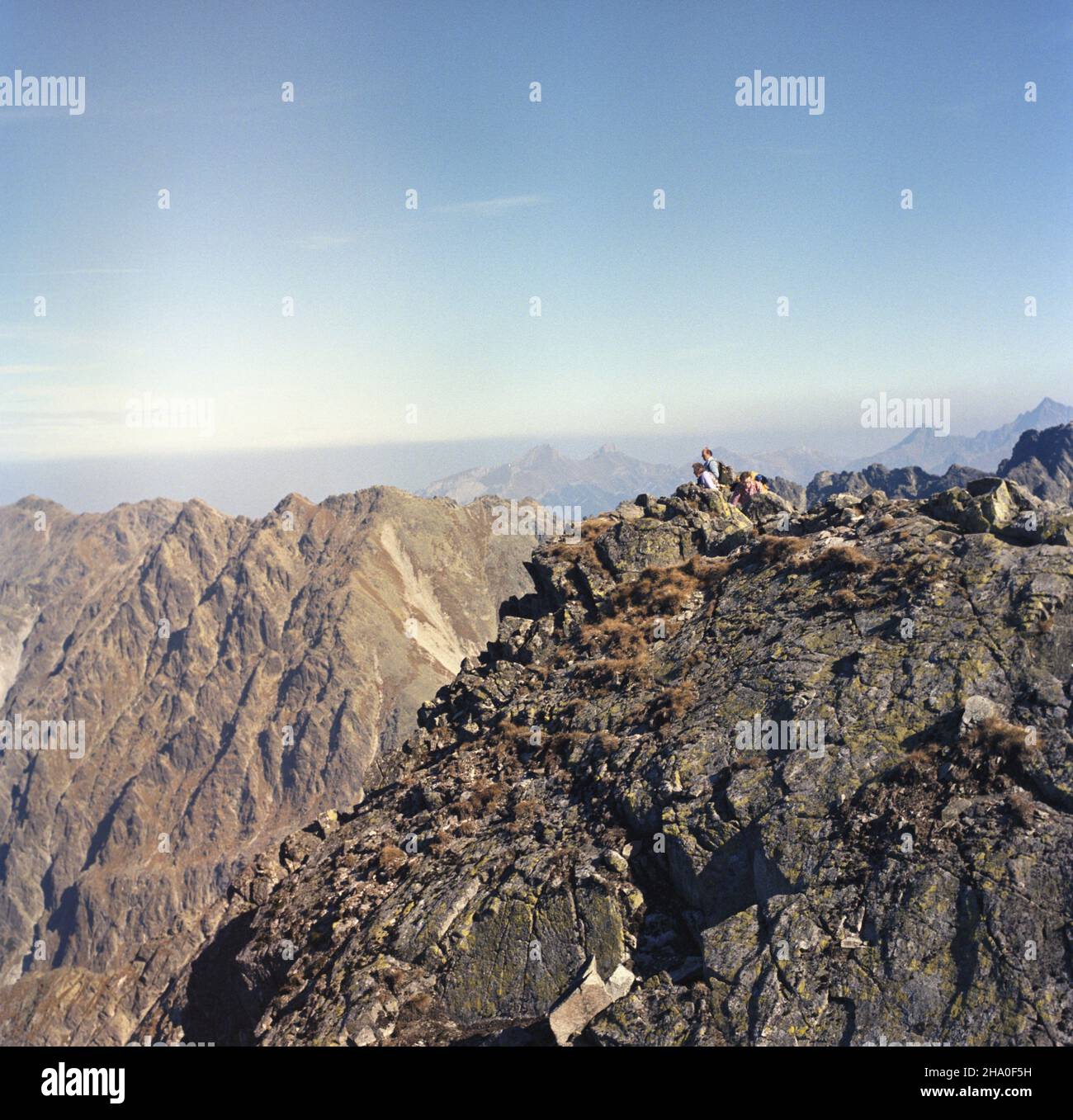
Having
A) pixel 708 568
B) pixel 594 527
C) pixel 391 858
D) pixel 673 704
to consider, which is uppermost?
pixel 594 527

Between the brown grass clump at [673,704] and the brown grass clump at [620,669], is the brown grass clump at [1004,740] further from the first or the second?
the brown grass clump at [620,669]

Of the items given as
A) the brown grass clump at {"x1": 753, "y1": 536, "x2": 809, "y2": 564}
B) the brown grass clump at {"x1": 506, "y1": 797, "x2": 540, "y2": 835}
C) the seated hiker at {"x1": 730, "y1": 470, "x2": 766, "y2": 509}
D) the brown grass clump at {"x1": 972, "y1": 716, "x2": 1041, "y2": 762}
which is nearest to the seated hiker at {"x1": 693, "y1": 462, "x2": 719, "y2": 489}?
the seated hiker at {"x1": 730, "y1": 470, "x2": 766, "y2": 509}

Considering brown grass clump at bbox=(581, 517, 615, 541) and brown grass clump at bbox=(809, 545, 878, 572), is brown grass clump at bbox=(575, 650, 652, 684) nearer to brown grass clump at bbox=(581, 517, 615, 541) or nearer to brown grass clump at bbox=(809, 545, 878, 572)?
brown grass clump at bbox=(809, 545, 878, 572)

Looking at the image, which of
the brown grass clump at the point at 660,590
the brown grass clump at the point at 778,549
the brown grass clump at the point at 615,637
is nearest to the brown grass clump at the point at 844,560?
the brown grass clump at the point at 778,549

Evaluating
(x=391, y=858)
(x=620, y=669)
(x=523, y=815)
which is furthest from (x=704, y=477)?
(x=391, y=858)

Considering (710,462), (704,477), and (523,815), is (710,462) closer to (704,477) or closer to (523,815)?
(704,477)

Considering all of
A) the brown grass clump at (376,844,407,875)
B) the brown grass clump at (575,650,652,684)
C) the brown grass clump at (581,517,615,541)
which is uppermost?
the brown grass clump at (581,517,615,541)
